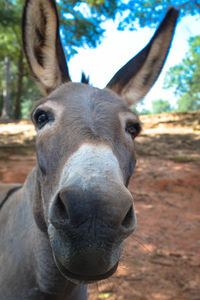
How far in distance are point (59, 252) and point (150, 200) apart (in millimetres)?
5071

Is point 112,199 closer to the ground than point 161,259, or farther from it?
farther from it

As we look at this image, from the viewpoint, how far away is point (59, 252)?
46.7 inches

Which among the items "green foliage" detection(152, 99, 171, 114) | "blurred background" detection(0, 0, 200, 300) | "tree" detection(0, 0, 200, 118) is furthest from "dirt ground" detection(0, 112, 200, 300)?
"green foliage" detection(152, 99, 171, 114)

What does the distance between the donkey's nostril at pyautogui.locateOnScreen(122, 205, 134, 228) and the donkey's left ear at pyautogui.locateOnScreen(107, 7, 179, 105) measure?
4.84 feet

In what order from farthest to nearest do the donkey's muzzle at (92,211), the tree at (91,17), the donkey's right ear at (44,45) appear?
the tree at (91,17)
the donkey's right ear at (44,45)
the donkey's muzzle at (92,211)

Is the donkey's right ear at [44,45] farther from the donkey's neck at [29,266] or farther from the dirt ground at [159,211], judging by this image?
the dirt ground at [159,211]

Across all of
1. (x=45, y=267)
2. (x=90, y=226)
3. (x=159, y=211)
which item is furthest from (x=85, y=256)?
(x=159, y=211)

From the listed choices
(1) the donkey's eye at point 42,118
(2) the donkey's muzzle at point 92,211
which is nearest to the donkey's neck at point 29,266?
(1) the donkey's eye at point 42,118

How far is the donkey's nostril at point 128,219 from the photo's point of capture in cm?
117

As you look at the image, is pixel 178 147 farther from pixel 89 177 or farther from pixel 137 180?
pixel 89 177

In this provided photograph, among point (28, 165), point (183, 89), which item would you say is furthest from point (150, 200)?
point (183, 89)

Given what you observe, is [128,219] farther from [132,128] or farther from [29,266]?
[29,266]

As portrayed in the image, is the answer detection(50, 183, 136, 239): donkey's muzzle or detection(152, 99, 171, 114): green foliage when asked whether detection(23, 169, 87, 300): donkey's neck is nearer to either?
detection(50, 183, 136, 239): donkey's muzzle

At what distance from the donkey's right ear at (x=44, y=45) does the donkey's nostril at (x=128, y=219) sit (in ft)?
4.93
